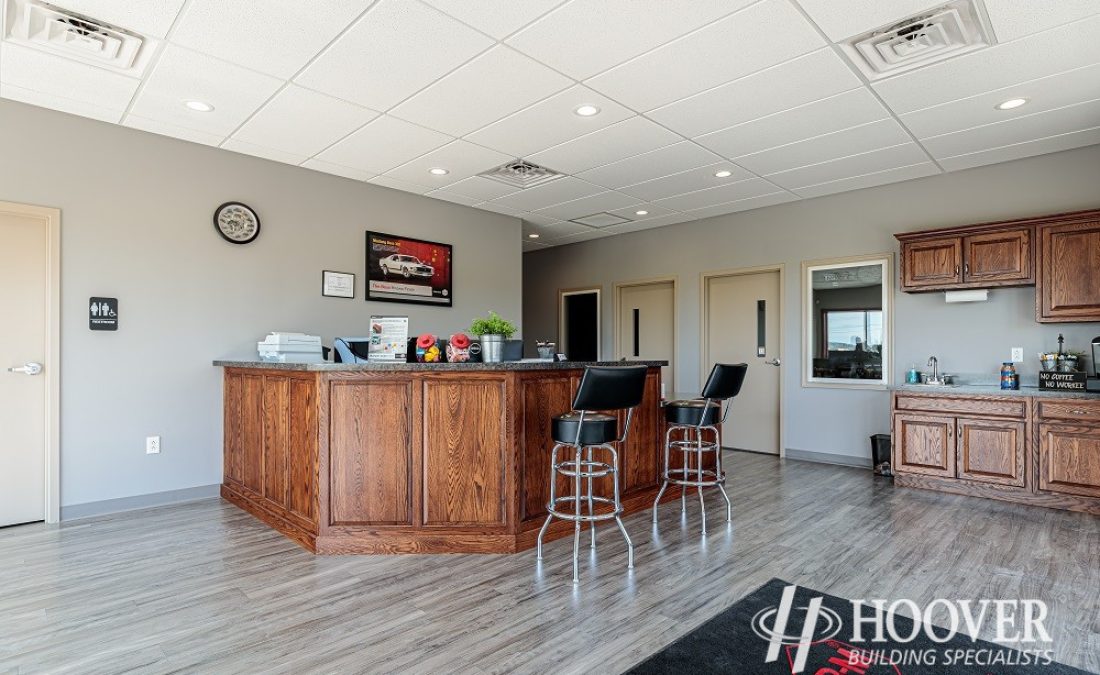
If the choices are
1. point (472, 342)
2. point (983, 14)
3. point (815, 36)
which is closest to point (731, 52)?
point (815, 36)

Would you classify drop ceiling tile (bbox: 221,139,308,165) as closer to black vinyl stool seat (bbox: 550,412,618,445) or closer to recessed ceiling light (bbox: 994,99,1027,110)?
black vinyl stool seat (bbox: 550,412,618,445)

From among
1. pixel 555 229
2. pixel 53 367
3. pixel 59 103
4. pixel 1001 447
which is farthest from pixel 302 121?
pixel 1001 447

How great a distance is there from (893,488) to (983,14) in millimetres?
3608

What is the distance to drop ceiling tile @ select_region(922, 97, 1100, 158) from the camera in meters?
3.80

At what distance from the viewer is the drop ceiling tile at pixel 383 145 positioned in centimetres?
405

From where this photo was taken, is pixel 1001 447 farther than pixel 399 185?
No

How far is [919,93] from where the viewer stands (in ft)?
11.5

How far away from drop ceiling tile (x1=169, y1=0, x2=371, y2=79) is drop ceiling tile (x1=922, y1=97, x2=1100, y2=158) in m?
4.26

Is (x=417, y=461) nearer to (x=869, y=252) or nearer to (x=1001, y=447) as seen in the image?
(x=1001, y=447)

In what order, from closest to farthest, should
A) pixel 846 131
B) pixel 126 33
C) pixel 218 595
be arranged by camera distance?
pixel 218 595
pixel 126 33
pixel 846 131

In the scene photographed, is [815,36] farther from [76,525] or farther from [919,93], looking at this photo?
[76,525]

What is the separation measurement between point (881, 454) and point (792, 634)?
3.66 metres

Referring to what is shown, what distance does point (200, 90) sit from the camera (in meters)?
3.45

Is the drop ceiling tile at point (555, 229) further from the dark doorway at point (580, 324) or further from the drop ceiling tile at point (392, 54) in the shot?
the drop ceiling tile at point (392, 54)
